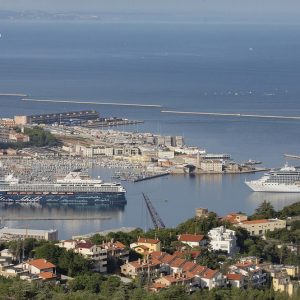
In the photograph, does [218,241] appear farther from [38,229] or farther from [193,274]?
[38,229]

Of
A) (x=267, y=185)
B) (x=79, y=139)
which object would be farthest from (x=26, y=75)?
(x=267, y=185)

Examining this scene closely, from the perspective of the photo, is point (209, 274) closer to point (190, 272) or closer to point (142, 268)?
point (190, 272)

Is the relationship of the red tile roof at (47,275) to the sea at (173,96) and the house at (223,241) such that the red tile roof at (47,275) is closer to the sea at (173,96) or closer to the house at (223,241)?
the house at (223,241)

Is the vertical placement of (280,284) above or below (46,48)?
below

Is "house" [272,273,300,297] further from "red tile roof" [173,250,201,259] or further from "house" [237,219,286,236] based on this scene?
"house" [237,219,286,236]

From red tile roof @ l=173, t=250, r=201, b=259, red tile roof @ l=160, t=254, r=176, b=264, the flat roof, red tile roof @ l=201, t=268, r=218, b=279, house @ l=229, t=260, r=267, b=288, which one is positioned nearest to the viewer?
red tile roof @ l=201, t=268, r=218, b=279

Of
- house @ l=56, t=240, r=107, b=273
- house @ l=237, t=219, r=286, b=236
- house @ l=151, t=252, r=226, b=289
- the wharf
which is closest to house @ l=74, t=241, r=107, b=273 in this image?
house @ l=56, t=240, r=107, b=273

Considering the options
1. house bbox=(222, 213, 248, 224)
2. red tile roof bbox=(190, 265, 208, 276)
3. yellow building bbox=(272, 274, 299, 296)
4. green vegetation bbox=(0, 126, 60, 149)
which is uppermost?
green vegetation bbox=(0, 126, 60, 149)
